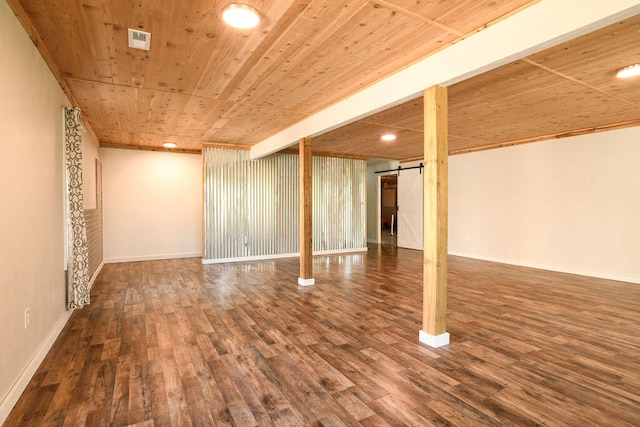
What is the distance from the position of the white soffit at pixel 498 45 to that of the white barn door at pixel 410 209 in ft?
19.3

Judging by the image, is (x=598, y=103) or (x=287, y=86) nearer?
(x=287, y=86)

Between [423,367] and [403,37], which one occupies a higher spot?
[403,37]

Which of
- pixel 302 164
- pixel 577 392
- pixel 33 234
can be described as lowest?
pixel 577 392

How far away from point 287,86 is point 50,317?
3307mm

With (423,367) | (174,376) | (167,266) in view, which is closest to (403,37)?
(423,367)

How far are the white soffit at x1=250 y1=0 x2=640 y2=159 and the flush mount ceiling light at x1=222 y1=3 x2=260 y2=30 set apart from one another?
1526 millimetres

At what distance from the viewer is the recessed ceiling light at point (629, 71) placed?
3094 mm

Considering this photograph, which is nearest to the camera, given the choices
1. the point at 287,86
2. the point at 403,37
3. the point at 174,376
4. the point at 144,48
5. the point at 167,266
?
the point at 174,376

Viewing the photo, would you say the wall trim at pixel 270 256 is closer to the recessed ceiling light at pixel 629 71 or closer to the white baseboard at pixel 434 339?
the white baseboard at pixel 434 339

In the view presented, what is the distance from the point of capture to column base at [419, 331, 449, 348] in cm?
286

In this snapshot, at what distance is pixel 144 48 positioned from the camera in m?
2.74

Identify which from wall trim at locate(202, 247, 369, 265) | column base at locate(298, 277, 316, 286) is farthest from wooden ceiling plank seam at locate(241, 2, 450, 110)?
wall trim at locate(202, 247, 369, 265)

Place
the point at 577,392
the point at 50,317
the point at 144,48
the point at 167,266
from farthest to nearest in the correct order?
the point at 167,266
the point at 50,317
the point at 144,48
the point at 577,392

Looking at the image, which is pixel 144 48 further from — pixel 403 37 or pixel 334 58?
pixel 403 37
